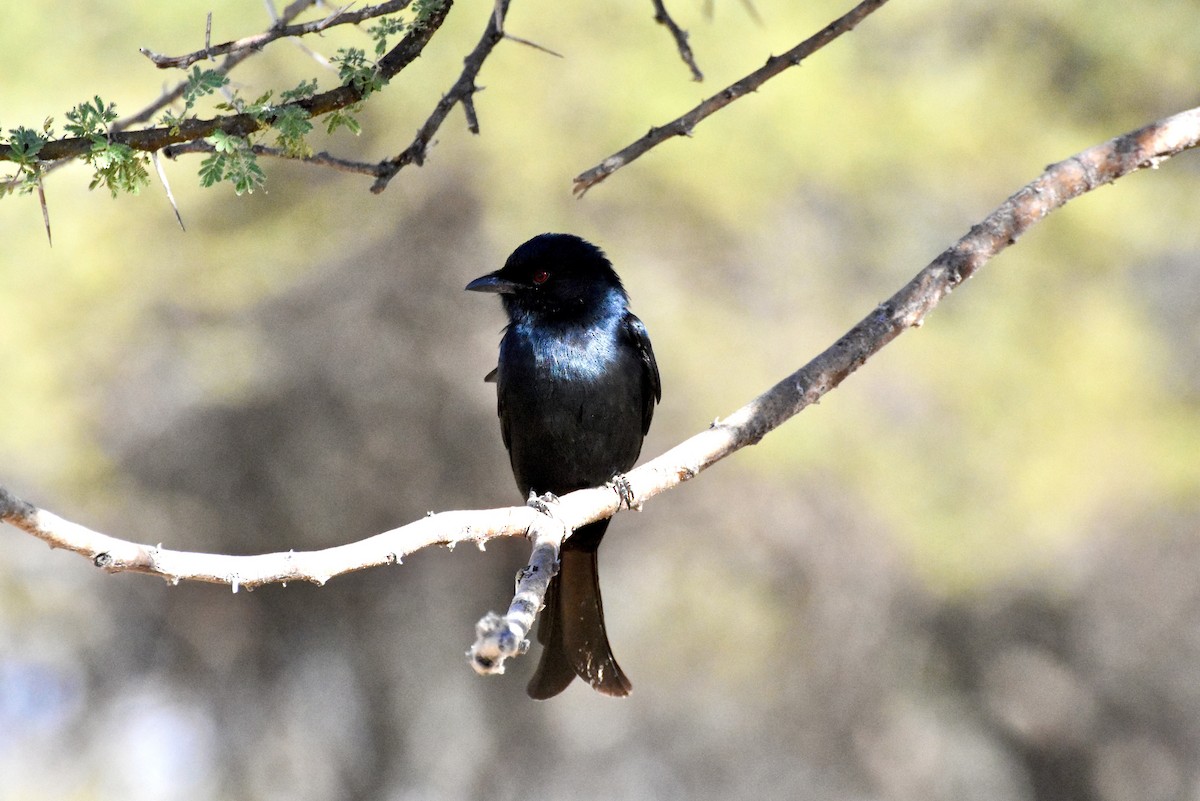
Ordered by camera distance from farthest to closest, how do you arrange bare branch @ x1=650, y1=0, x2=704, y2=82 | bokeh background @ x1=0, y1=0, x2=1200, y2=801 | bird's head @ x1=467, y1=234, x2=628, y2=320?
bokeh background @ x1=0, y1=0, x2=1200, y2=801
bird's head @ x1=467, y1=234, x2=628, y2=320
bare branch @ x1=650, y1=0, x2=704, y2=82

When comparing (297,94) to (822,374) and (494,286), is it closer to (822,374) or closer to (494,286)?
(822,374)

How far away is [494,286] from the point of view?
4848mm

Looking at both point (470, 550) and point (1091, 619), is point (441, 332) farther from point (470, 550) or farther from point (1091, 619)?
point (1091, 619)

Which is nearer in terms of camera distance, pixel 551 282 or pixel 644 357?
pixel 551 282

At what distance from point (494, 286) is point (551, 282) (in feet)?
0.76

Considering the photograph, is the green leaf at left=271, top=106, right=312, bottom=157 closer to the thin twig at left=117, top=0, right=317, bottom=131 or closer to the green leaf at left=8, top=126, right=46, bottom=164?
the thin twig at left=117, top=0, right=317, bottom=131

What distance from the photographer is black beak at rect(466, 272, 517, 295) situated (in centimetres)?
485

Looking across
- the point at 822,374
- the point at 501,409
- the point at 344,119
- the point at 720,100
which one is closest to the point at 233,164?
the point at 344,119

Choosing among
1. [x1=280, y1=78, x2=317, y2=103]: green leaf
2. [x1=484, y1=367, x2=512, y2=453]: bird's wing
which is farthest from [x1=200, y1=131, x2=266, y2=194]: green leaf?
[x1=484, y1=367, x2=512, y2=453]: bird's wing

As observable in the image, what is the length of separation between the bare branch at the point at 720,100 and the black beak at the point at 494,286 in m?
1.41

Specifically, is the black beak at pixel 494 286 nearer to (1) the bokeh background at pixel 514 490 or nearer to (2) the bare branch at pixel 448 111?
(2) the bare branch at pixel 448 111

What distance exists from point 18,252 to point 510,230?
8.96 feet

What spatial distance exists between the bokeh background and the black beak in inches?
78.4

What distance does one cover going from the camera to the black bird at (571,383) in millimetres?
4758
